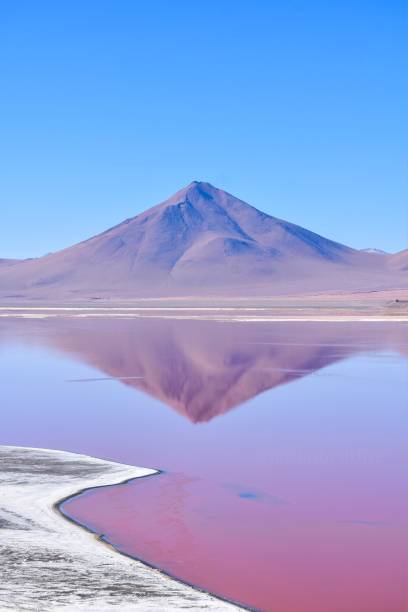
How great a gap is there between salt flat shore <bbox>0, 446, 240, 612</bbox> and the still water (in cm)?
43

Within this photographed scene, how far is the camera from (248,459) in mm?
14227

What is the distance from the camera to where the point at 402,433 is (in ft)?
53.3

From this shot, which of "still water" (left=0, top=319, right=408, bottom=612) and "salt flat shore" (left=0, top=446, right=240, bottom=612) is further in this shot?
"still water" (left=0, top=319, right=408, bottom=612)

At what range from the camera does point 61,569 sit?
8.39 meters

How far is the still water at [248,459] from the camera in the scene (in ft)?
29.7

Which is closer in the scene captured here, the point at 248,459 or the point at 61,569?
the point at 61,569

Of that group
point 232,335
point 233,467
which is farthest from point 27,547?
point 232,335

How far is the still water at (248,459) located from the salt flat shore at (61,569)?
43 cm

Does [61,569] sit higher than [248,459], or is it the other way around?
[248,459]

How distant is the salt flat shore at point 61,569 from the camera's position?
24.8 ft

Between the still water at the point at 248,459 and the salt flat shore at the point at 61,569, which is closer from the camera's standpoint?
the salt flat shore at the point at 61,569

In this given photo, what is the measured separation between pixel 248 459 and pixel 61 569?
6.21m

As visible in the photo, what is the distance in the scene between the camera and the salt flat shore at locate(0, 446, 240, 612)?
24.8 feet

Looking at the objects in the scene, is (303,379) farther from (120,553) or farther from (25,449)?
(120,553)
